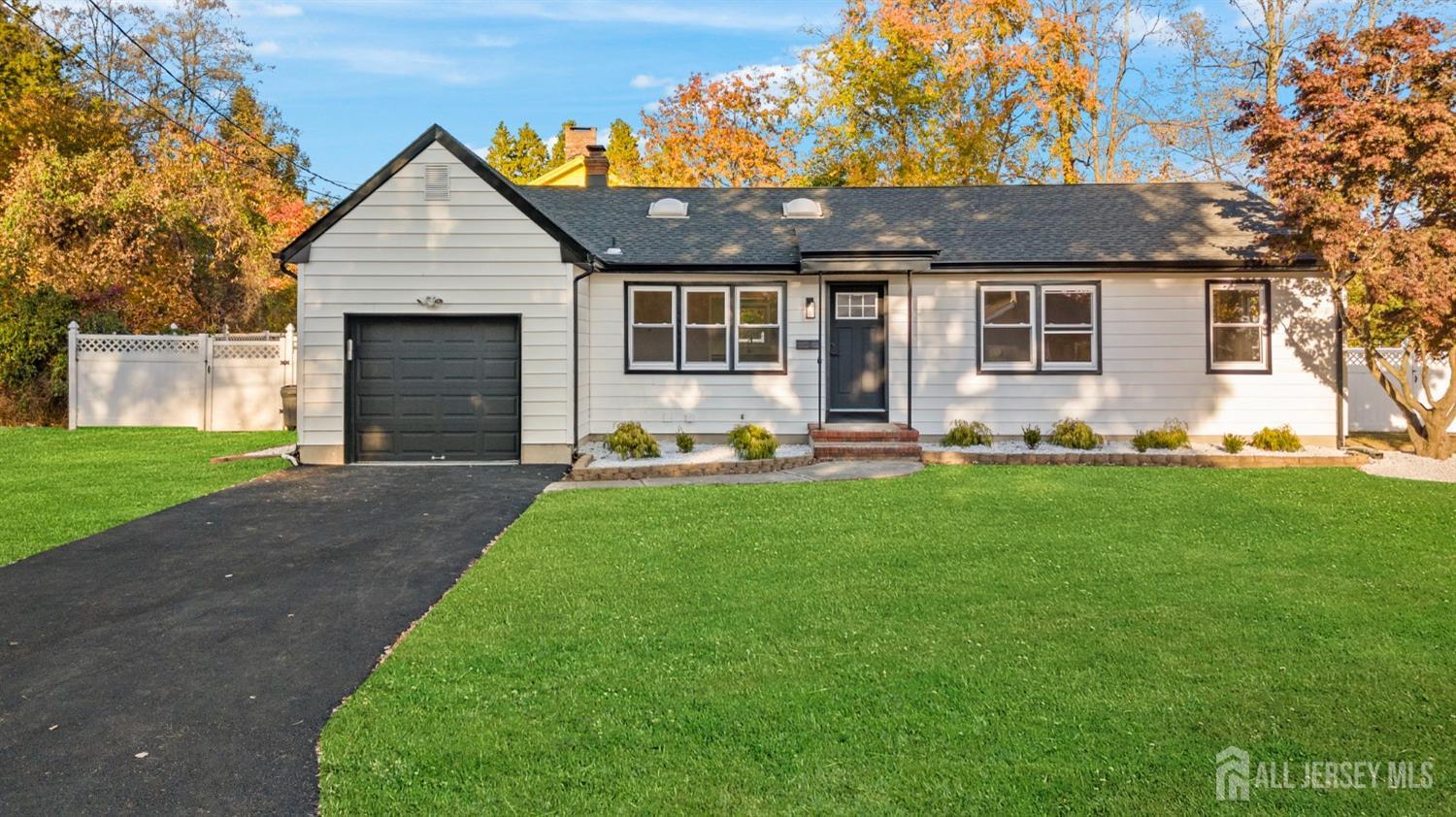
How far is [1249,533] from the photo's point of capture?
7.51 meters

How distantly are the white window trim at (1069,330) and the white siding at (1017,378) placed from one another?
14 cm

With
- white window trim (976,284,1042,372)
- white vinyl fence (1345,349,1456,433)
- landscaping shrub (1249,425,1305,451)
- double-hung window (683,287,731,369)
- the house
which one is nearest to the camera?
landscaping shrub (1249,425,1305,451)

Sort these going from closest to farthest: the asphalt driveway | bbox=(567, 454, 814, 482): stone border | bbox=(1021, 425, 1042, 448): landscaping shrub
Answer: the asphalt driveway
bbox=(567, 454, 814, 482): stone border
bbox=(1021, 425, 1042, 448): landscaping shrub

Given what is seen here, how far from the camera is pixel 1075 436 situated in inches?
537

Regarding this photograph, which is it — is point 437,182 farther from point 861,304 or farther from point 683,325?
point 861,304

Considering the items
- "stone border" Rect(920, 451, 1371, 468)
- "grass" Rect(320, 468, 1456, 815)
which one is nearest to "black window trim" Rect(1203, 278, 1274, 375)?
"stone border" Rect(920, 451, 1371, 468)

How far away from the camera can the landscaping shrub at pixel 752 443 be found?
12.6m

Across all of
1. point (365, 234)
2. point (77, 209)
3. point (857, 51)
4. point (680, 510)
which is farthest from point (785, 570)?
point (857, 51)

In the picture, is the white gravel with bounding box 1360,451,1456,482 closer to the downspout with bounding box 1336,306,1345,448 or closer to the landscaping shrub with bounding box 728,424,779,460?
the downspout with bounding box 1336,306,1345,448

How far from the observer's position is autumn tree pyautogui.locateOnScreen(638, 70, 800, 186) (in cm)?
3250

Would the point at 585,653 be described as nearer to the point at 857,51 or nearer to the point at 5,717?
the point at 5,717

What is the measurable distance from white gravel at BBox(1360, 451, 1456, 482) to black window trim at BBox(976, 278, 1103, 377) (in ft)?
13.1

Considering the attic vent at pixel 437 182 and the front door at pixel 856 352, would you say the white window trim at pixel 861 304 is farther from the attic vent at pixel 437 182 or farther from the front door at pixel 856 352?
the attic vent at pixel 437 182

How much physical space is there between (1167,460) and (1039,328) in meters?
3.05
